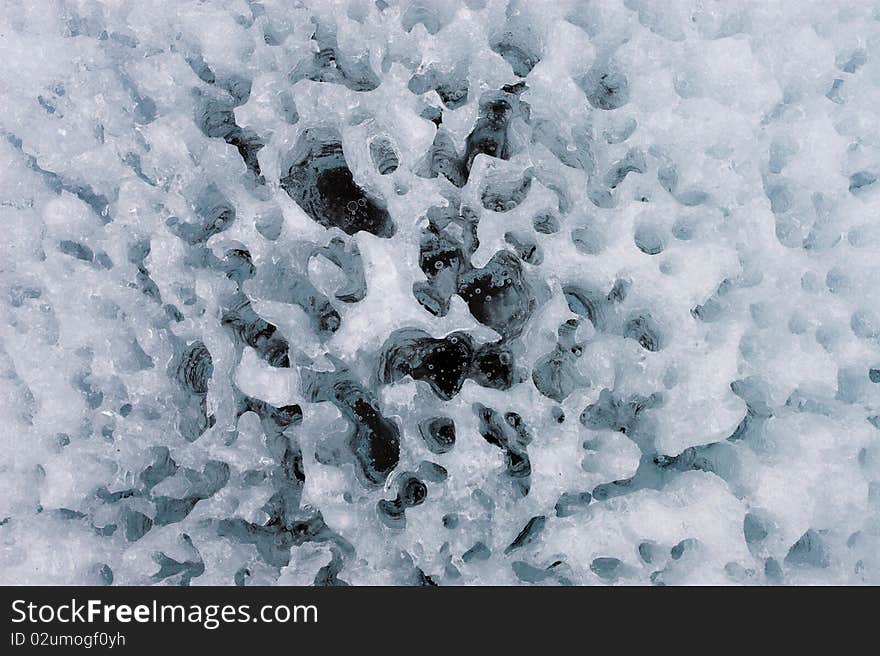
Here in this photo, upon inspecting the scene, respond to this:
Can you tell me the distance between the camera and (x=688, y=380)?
23.2 inches

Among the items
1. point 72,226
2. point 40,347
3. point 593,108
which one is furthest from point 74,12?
point 593,108

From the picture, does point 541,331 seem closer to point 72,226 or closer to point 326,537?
point 326,537

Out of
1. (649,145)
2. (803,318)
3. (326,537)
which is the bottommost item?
(326,537)

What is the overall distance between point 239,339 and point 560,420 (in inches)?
12.1

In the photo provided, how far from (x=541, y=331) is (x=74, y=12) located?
0.58 m

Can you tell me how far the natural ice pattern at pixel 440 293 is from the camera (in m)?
0.59

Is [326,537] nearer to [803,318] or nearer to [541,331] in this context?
[541,331]

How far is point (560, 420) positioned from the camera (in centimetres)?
58

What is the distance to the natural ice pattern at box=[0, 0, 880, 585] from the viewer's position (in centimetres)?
59

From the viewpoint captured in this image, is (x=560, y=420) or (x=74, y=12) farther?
(x=74, y=12)

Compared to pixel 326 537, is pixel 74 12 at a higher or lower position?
higher

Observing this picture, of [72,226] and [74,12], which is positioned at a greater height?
[74,12]

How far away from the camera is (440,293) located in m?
0.65

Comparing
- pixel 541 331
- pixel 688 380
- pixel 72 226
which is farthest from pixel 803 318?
pixel 72 226
